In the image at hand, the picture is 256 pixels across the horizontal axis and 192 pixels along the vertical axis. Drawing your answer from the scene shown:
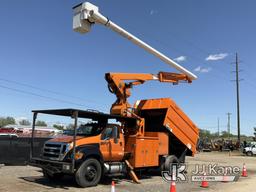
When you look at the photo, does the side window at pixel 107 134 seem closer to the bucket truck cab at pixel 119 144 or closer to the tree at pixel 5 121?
the bucket truck cab at pixel 119 144

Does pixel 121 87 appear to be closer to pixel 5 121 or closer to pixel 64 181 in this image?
pixel 64 181

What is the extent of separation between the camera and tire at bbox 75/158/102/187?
12.0 m

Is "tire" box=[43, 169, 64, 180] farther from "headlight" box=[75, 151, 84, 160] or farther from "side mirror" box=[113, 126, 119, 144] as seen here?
"side mirror" box=[113, 126, 119, 144]

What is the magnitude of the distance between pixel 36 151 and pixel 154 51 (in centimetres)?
861

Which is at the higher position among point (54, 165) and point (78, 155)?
point (78, 155)

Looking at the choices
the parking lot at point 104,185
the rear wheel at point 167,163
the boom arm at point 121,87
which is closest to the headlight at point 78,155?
the parking lot at point 104,185

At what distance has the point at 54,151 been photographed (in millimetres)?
12539

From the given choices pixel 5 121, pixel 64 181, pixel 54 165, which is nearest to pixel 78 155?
pixel 54 165

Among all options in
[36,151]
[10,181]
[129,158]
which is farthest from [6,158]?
[129,158]

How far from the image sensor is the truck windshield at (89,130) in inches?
526

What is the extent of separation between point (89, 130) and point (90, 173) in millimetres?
1857

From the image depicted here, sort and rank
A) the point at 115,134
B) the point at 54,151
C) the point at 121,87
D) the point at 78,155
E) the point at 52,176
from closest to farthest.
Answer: the point at 78,155 < the point at 54,151 < the point at 52,176 < the point at 115,134 < the point at 121,87

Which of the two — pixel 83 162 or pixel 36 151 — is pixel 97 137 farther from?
pixel 36 151

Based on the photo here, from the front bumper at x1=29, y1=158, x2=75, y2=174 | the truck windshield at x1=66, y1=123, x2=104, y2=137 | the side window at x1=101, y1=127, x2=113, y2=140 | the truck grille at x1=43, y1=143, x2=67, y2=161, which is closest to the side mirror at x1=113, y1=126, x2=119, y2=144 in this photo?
the side window at x1=101, y1=127, x2=113, y2=140
